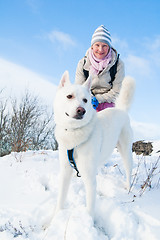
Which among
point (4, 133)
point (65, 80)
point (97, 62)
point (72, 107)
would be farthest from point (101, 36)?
point (4, 133)

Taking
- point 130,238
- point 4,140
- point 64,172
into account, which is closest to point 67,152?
point 64,172

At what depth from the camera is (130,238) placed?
5.96 ft

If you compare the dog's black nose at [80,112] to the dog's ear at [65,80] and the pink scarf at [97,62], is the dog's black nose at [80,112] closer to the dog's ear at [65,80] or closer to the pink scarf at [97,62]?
the dog's ear at [65,80]

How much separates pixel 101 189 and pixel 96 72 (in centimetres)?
223

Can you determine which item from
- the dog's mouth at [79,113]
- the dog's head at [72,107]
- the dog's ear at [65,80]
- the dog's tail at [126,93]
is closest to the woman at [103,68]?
the dog's tail at [126,93]

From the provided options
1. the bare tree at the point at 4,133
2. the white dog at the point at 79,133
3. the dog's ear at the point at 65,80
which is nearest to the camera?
the white dog at the point at 79,133

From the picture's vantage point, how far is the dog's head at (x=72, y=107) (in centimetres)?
201

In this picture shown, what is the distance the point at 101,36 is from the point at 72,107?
219 cm

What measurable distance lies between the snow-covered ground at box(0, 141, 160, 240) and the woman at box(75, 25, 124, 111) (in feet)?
5.33

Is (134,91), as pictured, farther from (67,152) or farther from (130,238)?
(130,238)

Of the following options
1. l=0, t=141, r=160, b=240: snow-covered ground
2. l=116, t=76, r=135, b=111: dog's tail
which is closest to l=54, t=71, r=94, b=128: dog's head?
l=0, t=141, r=160, b=240: snow-covered ground

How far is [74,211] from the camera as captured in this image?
2.05 metres

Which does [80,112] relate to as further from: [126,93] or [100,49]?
[100,49]

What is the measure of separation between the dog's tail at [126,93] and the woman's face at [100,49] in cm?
72
